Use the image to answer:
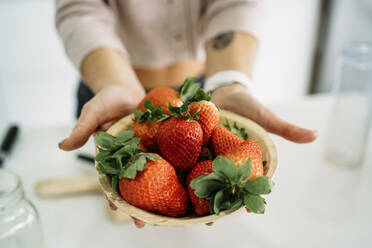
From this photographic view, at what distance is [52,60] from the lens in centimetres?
189

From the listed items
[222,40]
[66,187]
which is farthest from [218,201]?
[222,40]

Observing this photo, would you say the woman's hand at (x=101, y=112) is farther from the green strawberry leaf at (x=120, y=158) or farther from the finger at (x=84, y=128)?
the green strawberry leaf at (x=120, y=158)

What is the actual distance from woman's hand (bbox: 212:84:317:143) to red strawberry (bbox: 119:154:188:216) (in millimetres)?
252

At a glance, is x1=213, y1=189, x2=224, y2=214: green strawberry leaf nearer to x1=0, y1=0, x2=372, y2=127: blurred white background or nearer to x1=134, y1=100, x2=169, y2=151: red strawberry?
x1=134, y1=100, x2=169, y2=151: red strawberry

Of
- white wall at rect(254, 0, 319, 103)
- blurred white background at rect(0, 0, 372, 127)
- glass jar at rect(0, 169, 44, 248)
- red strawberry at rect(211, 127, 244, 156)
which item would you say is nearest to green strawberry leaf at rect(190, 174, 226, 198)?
red strawberry at rect(211, 127, 244, 156)

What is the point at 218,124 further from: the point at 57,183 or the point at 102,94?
the point at 57,183

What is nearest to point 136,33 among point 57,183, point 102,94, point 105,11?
point 105,11

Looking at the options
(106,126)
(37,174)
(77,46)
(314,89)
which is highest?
(77,46)

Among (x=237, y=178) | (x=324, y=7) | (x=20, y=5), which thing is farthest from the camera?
(x=324, y=7)

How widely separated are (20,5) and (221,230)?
1468 millimetres

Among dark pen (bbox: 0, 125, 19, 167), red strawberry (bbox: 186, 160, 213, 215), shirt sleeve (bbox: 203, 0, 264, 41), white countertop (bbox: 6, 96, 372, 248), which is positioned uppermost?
shirt sleeve (bbox: 203, 0, 264, 41)

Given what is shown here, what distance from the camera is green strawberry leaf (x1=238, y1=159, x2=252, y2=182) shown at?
48 cm

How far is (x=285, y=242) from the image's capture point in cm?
72

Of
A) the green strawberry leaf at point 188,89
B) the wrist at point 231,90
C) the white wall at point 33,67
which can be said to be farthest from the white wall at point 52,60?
the green strawberry leaf at point 188,89
